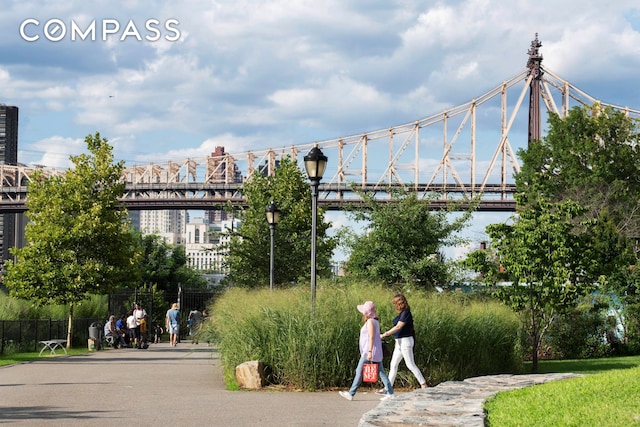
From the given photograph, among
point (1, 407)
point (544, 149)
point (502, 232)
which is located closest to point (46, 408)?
point (1, 407)

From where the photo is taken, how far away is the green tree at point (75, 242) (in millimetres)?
27359

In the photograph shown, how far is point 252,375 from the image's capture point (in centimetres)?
1382

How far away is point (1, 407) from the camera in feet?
38.3

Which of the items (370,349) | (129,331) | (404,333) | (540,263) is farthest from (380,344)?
(129,331)

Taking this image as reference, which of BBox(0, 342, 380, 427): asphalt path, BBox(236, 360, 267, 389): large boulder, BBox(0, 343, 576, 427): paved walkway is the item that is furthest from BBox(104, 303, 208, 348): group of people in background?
BBox(236, 360, 267, 389): large boulder

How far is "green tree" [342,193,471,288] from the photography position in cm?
2195

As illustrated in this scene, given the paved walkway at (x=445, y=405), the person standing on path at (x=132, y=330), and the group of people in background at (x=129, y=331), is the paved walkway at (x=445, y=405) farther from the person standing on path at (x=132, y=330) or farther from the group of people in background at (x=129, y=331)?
the person standing on path at (x=132, y=330)

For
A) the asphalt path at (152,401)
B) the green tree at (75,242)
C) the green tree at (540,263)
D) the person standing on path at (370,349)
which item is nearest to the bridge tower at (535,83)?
the green tree at (75,242)

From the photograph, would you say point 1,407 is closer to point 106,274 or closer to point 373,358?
point 373,358

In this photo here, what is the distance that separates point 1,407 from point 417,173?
75800 millimetres

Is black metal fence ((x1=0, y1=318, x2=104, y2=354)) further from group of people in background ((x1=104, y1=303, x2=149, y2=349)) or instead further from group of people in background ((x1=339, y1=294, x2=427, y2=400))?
group of people in background ((x1=339, y1=294, x2=427, y2=400))

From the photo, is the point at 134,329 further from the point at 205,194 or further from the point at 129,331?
the point at 205,194

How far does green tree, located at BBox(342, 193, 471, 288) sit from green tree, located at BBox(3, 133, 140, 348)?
8.51 meters

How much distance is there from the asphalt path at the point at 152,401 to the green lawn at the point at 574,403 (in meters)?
1.83
